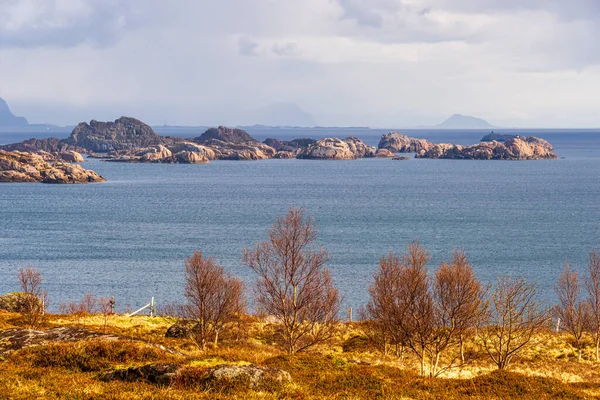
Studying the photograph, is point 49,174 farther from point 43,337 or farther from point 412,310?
point 43,337

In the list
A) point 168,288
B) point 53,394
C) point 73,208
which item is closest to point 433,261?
point 168,288

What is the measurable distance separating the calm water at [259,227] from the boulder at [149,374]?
46.9 m

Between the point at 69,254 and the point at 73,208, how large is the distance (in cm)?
5144

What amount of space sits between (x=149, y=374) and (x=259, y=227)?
9045cm

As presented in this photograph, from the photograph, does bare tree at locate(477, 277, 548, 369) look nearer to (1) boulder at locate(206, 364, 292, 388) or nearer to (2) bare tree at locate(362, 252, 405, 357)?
(2) bare tree at locate(362, 252, 405, 357)

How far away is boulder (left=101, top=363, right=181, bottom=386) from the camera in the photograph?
53.3 feet

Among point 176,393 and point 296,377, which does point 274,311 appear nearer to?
point 296,377

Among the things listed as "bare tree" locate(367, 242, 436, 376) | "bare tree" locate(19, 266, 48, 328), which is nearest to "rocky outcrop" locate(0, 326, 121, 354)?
"bare tree" locate(19, 266, 48, 328)

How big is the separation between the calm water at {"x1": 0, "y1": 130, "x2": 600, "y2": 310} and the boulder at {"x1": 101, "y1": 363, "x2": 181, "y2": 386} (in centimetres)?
4689

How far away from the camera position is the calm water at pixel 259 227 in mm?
74000

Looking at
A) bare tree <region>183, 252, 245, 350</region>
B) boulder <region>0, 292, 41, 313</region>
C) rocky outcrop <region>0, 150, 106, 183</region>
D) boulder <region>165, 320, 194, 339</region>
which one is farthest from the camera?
rocky outcrop <region>0, 150, 106, 183</region>

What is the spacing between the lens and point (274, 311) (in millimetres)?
35906

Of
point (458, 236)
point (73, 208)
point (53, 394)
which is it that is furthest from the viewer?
point (73, 208)

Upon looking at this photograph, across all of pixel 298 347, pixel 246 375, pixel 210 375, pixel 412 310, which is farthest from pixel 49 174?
pixel 246 375
